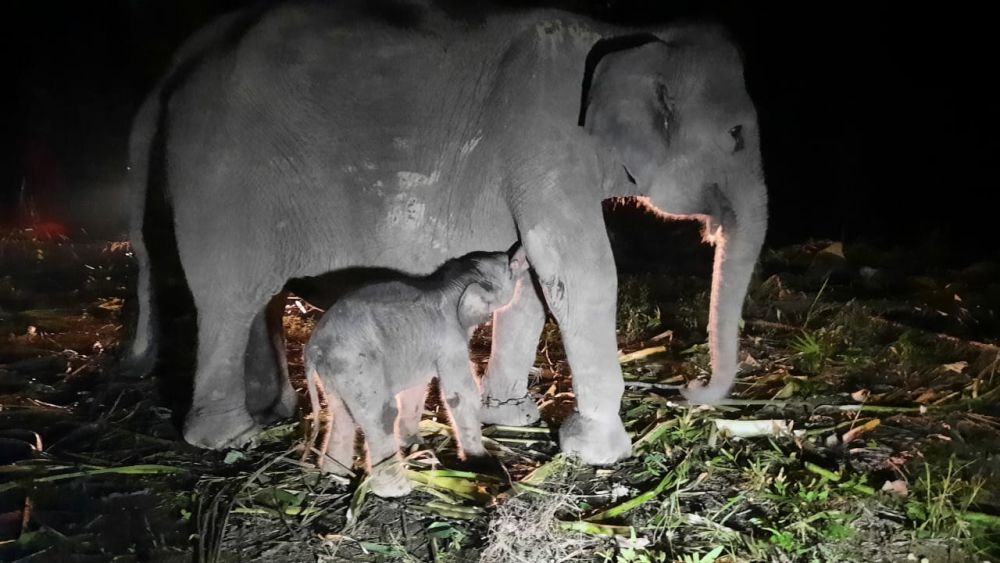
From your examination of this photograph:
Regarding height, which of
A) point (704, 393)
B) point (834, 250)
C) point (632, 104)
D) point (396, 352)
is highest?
point (632, 104)

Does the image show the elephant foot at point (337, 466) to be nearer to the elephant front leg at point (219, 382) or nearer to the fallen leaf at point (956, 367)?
the elephant front leg at point (219, 382)

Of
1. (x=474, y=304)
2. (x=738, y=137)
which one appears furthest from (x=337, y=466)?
(x=738, y=137)

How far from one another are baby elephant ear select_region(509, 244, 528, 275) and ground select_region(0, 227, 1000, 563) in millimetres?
725

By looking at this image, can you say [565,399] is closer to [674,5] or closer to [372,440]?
[372,440]

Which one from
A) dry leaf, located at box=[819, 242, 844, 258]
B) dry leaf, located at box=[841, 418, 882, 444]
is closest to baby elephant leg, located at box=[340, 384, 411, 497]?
dry leaf, located at box=[841, 418, 882, 444]

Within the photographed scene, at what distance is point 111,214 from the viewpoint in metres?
7.80

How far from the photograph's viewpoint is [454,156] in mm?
2814

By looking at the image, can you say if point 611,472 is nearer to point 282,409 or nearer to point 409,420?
point 409,420

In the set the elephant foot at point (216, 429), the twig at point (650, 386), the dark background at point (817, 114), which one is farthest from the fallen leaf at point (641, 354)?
the dark background at point (817, 114)

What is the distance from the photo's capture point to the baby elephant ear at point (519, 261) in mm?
2744

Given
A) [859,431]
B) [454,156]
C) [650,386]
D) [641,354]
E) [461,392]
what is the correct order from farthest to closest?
[641,354]
[650,386]
[859,431]
[454,156]
[461,392]

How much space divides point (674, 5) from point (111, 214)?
233 inches

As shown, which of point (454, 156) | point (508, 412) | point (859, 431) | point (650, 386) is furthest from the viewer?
point (650, 386)

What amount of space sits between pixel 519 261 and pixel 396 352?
1.96ft
